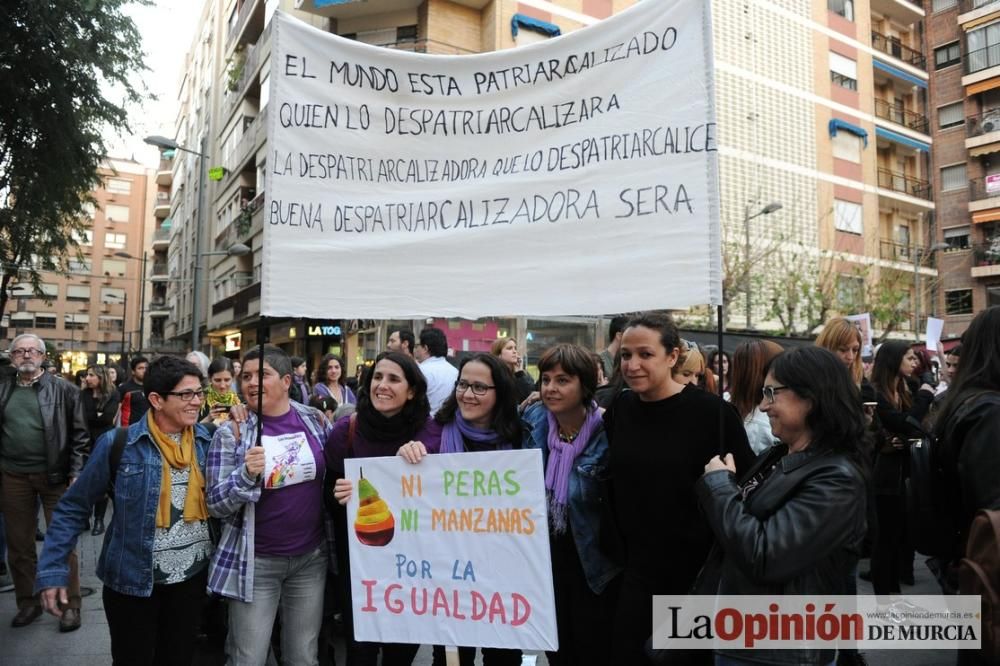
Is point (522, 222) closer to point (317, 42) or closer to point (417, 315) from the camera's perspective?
point (417, 315)

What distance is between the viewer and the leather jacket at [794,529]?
7.03 ft

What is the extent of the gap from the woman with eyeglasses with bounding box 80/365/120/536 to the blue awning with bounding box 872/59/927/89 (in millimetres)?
33907

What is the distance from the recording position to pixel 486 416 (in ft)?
10.9

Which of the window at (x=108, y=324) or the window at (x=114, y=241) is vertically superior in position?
the window at (x=114, y=241)

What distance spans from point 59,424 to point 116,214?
3034 inches

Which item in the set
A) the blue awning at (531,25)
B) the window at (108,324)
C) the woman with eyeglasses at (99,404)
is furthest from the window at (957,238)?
the window at (108,324)

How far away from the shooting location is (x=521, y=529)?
9.39ft

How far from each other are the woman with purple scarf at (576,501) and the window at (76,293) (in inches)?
3099

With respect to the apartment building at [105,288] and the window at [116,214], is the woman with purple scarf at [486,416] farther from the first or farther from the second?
the window at [116,214]

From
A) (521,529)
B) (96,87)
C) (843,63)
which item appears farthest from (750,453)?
(843,63)

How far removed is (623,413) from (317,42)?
7.03ft

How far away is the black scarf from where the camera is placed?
328cm

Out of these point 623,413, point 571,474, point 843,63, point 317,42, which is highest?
point 843,63

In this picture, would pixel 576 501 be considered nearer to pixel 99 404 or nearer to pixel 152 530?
pixel 152 530
